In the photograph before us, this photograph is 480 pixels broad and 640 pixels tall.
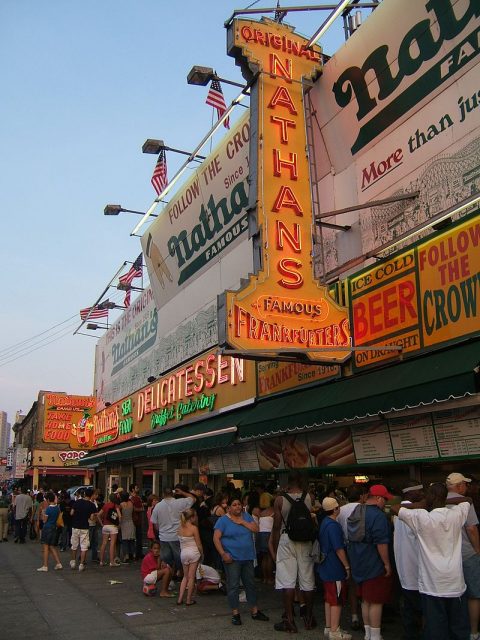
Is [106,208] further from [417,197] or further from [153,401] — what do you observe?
[417,197]

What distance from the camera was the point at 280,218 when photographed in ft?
34.2

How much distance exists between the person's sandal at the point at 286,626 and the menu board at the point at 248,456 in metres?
5.92

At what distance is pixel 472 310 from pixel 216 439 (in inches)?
270

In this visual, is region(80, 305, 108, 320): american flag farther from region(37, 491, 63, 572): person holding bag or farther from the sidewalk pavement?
the sidewalk pavement

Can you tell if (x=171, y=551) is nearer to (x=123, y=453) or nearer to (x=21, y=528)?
(x=123, y=453)

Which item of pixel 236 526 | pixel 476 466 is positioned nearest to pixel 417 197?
pixel 476 466

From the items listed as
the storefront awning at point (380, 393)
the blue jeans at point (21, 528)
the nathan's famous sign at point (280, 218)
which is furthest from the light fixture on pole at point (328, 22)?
the blue jeans at point (21, 528)

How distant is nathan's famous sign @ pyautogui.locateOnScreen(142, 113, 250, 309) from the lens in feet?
47.8

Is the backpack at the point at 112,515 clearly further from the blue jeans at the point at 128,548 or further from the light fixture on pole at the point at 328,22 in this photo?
the light fixture on pole at the point at 328,22

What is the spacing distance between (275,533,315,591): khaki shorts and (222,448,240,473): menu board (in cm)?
677

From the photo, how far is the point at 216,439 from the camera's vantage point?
13164 millimetres

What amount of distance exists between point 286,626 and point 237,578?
0.94m

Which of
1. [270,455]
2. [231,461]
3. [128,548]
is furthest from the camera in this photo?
[231,461]

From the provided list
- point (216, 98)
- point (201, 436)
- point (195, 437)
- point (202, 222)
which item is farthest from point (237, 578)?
point (216, 98)
